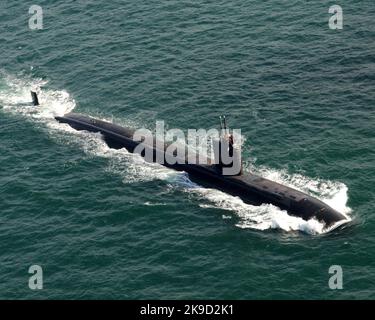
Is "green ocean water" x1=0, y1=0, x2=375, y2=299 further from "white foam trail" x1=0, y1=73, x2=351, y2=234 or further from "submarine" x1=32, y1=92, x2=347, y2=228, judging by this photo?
"submarine" x1=32, y1=92, x2=347, y2=228

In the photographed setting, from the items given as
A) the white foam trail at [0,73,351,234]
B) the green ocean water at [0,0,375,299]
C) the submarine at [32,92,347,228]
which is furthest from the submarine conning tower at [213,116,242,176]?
the green ocean water at [0,0,375,299]

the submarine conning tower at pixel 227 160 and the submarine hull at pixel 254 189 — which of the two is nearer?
the submarine hull at pixel 254 189

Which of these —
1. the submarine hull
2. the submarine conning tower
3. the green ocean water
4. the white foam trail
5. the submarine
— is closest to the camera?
the green ocean water

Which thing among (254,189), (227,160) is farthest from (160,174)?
(254,189)

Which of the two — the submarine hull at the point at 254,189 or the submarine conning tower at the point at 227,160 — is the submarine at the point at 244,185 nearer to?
the submarine hull at the point at 254,189

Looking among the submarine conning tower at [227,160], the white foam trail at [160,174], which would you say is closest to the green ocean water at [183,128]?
the white foam trail at [160,174]

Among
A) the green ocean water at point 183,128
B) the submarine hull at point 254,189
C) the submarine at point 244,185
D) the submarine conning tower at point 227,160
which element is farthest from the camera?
the submarine conning tower at point 227,160
